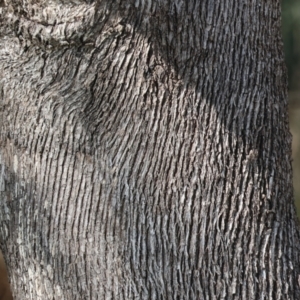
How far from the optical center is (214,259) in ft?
4.52

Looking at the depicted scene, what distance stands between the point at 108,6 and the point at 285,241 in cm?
75

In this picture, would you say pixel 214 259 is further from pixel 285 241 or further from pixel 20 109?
pixel 20 109

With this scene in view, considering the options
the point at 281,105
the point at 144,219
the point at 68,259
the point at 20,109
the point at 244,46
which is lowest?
the point at 68,259

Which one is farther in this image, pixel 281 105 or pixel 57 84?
pixel 281 105

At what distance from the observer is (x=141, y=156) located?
1402 mm

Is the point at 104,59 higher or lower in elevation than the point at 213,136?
higher

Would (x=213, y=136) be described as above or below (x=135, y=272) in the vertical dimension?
above

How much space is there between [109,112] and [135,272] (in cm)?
40

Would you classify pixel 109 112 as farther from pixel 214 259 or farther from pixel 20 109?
pixel 214 259

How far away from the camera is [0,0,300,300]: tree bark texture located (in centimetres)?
138

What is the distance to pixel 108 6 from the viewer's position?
1.42 m

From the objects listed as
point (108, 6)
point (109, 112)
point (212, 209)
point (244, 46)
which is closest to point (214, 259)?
point (212, 209)

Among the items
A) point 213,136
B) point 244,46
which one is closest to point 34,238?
point 213,136

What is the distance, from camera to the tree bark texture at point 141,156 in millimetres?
1383
